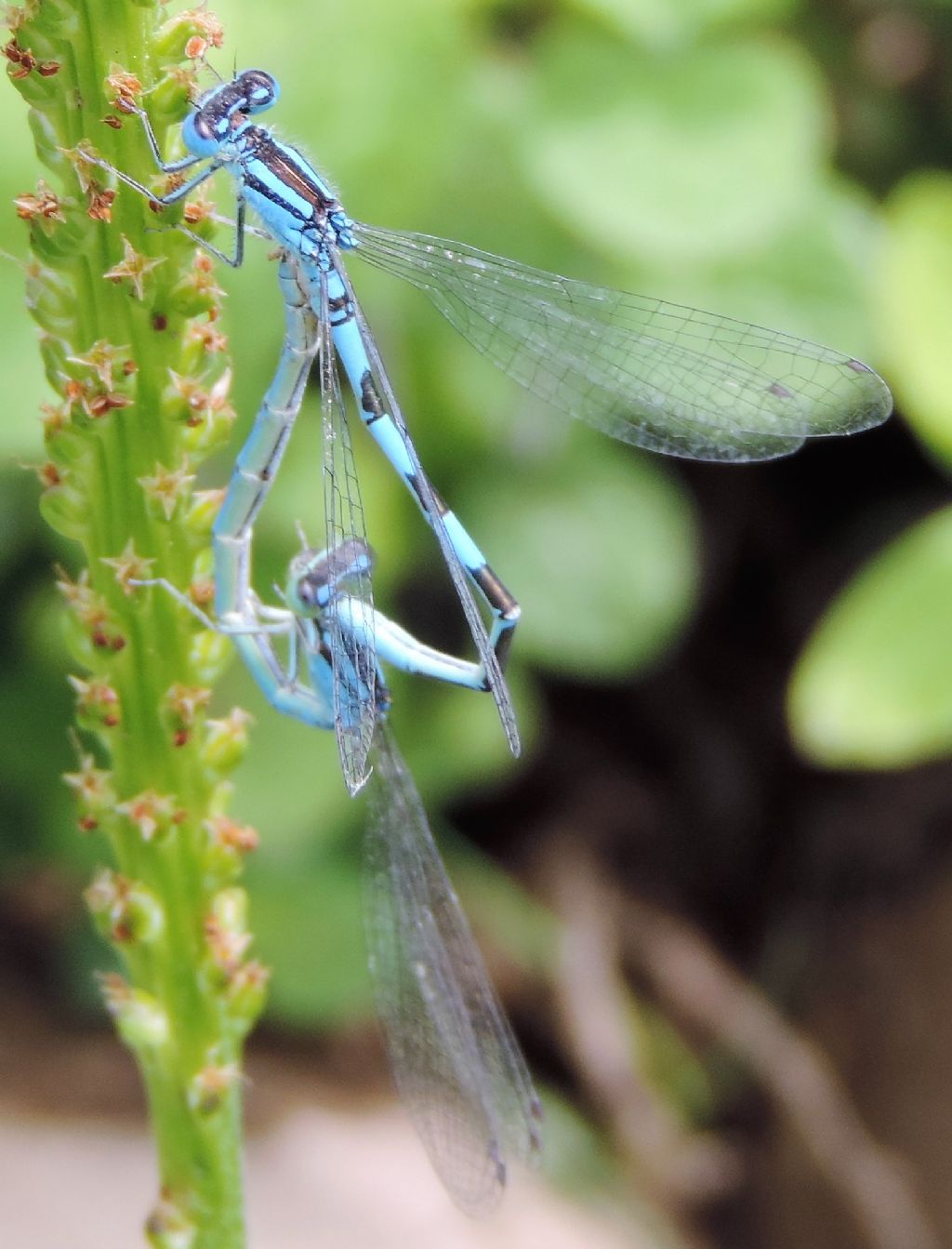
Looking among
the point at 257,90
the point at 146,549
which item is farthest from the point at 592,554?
the point at 146,549

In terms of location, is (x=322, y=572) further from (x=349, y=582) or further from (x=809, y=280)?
(x=809, y=280)

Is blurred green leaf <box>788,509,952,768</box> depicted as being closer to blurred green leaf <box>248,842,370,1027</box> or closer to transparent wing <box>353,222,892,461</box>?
transparent wing <box>353,222,892,461</box>

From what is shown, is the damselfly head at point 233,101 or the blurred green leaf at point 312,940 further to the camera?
the blurred green leaf at point 312,940

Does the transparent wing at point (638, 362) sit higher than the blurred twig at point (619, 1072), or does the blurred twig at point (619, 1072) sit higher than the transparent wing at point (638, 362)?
the transparent wing at point (638, 362)

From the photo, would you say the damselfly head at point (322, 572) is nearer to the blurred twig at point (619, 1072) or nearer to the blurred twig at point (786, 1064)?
the blurred twig at point (619, 1072)

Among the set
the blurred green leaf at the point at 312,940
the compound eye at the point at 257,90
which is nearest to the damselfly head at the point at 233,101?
the compound eye at the point at 257,90

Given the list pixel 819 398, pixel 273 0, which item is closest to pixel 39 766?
pixel 273 0
